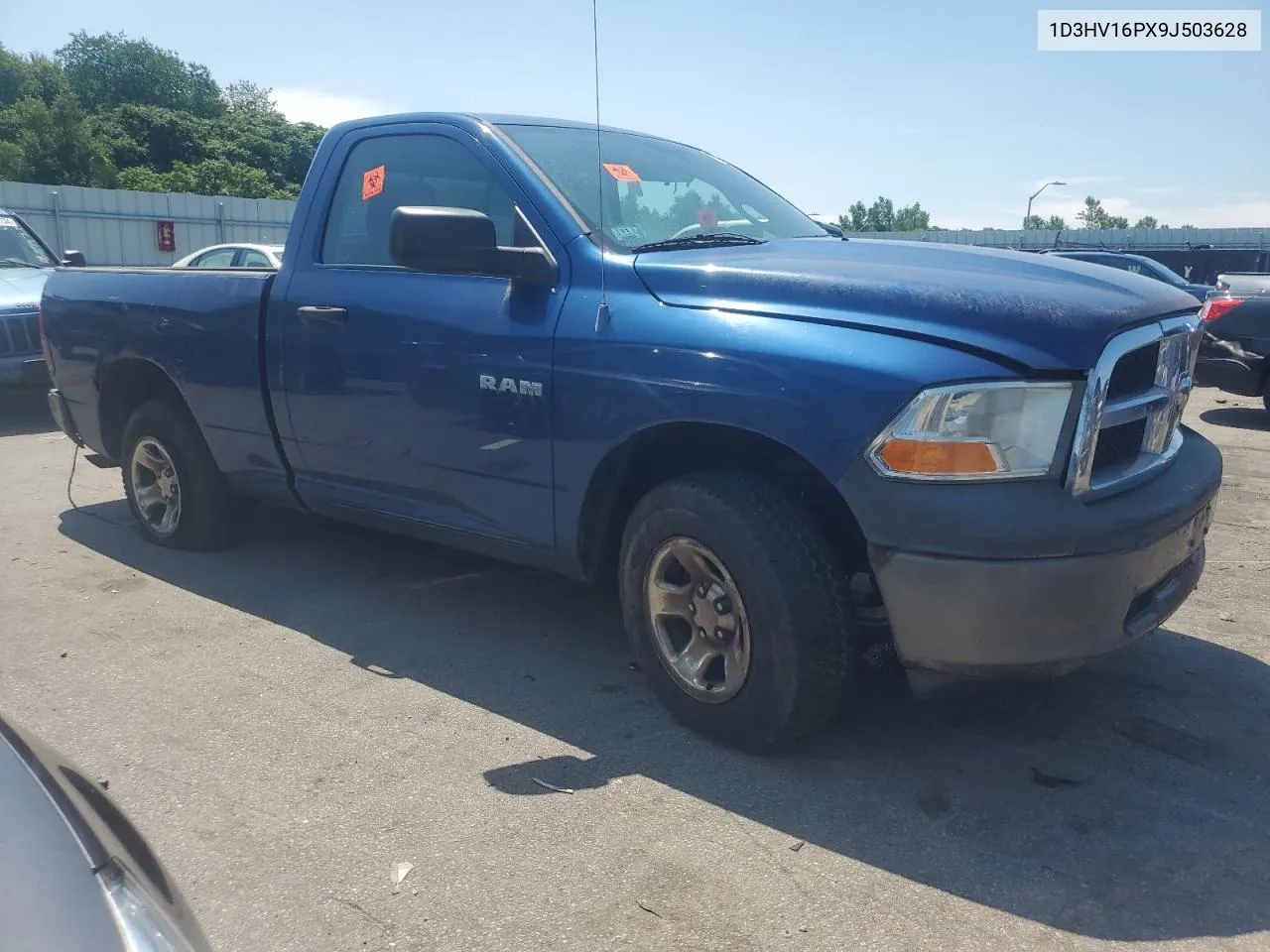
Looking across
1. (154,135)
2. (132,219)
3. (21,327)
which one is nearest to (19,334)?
(21,327)

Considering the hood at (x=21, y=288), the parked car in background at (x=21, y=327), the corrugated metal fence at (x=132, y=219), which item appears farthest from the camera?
the corrugated metal fence at (x=132, y=219)

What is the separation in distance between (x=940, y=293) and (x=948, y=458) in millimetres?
482

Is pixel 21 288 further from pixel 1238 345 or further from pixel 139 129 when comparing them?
pixel 139 129

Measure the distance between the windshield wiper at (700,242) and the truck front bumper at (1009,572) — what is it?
1206 millimetres

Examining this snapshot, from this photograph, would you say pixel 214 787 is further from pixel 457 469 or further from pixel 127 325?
pixel 127 325

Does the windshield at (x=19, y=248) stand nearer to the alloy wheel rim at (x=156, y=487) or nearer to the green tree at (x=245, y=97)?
the alloy wheel rim at (x=156, y=487)

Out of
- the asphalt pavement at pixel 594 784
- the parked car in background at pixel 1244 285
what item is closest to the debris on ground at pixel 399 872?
the asphalt pavement at pixel 594 784

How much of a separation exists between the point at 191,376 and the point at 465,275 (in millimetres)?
1758

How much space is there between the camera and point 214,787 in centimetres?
312

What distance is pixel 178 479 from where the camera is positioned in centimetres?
520

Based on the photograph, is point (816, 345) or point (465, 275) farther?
point (465, 275)

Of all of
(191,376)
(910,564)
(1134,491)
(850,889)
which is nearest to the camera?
(850,889)

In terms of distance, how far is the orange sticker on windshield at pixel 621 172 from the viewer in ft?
13.1

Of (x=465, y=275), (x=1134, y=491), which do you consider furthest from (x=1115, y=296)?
(x=465, y=275)
